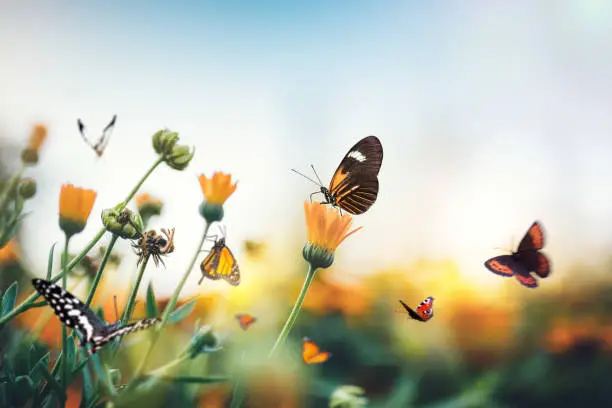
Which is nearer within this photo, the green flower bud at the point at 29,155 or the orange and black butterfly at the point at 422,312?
the orange and black butterfly at the point at 422,312

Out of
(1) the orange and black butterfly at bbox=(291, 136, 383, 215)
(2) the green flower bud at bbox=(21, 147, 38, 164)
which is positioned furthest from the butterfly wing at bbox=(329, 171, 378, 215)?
(2) the green flower bud at bbox=(21, 147, 38, 164)

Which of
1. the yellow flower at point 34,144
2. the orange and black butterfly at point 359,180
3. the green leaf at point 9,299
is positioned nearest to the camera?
the green leaf at point 9,299

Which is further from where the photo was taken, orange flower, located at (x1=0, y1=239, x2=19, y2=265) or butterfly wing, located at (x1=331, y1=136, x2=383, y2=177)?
orange flower, located at (x1=0, y1=239, x2=19, y2=265)

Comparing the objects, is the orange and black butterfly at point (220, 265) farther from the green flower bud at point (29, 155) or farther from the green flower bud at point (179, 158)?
the green flower bud at point (29, 155)

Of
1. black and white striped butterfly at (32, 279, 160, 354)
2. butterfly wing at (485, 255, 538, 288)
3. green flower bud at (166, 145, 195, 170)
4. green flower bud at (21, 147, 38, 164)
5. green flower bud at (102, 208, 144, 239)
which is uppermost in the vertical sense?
butterfly wing at (485, 255, 538, 288)

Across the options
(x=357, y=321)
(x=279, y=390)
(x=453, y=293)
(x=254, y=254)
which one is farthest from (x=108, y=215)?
(x=453, y=293)

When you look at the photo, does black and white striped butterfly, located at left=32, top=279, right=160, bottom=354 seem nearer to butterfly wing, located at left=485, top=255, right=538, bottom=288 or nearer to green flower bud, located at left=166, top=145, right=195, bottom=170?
green flower bud, located at left=166, top=145, right=195, bottom=170

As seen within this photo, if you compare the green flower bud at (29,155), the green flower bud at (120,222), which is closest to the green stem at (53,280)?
the green flower bud at (120,222)
